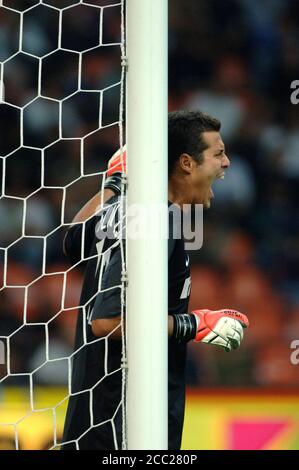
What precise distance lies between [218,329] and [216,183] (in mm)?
1419

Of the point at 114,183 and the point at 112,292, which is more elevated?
the point at 114,183

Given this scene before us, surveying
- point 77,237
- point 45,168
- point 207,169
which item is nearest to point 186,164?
point 207,169

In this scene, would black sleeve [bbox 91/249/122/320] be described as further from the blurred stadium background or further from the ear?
the blurred stadium background

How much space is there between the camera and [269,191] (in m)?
2.80

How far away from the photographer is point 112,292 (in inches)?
49.5

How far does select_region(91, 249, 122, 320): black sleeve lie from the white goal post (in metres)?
0.13

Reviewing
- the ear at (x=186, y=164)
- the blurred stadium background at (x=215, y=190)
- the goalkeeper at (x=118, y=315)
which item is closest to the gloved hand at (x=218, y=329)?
the goalkeeper at (x=118, y=315)

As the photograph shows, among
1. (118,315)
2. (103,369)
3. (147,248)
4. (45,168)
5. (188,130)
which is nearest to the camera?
(147,248)

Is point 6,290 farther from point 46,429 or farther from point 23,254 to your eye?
point 46,429

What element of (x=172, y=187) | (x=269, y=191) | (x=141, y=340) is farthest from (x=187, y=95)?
(x=141, y=340)

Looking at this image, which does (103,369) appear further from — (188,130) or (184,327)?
(188,130)

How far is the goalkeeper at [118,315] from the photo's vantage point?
4.31ft

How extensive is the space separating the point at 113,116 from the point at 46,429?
0.96 meters

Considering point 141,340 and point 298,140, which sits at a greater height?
point 298,140
